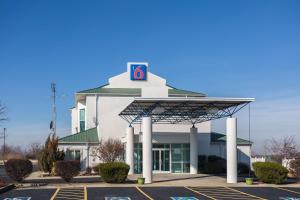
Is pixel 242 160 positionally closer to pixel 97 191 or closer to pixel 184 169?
pixel 184 169

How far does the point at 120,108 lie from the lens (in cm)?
4719

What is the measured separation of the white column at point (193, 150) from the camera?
42.4 m

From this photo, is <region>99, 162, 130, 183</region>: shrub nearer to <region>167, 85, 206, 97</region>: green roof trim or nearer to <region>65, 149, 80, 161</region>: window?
<region>65, 149, 80, 161</region>: window

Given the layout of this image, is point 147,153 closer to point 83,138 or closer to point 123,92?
point 83,138

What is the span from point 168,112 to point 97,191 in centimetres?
1231

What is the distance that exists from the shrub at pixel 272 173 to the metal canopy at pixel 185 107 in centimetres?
409

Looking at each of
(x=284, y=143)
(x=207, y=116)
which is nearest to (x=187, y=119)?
(x=207, y=116)

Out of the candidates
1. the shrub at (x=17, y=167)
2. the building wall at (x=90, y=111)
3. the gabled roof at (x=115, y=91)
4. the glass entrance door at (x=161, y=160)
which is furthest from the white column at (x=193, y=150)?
the shrub at (x=17, y=167)

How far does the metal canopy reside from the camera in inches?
1264

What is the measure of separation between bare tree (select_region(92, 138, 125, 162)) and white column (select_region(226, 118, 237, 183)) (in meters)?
13.4

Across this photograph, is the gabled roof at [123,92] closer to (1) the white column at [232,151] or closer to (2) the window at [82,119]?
(2) the window at [82,119]

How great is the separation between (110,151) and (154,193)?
18.5 m

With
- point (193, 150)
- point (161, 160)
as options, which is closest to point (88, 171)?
point (161, 160)

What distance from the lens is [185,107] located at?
35.6m
